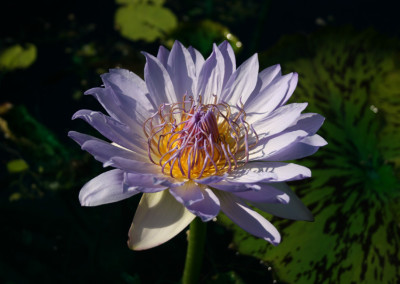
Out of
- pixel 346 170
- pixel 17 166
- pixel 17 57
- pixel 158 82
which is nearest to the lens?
pixel 158 82

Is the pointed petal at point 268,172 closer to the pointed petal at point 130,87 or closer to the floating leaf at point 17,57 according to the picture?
the pointed petal at point 130,87

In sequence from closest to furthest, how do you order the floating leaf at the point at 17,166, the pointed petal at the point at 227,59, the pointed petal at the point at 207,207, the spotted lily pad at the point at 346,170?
the pointed petal at the point at 207,207
the pointed petal at the point at 227,59
the spotted lily pad at the point at 346,170
the floating leaf at the point at 17,166

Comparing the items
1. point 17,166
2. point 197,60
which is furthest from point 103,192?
point 17,166

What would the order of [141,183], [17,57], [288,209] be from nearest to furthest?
[141,183] → [288,209] → [17,57]

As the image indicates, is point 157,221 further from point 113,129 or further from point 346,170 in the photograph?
point 346,170

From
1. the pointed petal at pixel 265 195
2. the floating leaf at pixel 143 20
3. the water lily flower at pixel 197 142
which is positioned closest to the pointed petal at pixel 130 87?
the water lily flower at pixel 197 142

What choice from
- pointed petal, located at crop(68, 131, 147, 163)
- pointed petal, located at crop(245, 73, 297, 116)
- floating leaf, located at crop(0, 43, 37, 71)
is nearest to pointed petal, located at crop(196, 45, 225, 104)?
pointed petal, located at crop(245, 73, 297, 116)

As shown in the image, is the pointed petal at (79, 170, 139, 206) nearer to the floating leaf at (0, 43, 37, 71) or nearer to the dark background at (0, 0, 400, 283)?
the dark background at (0, 0, 400, 283)
